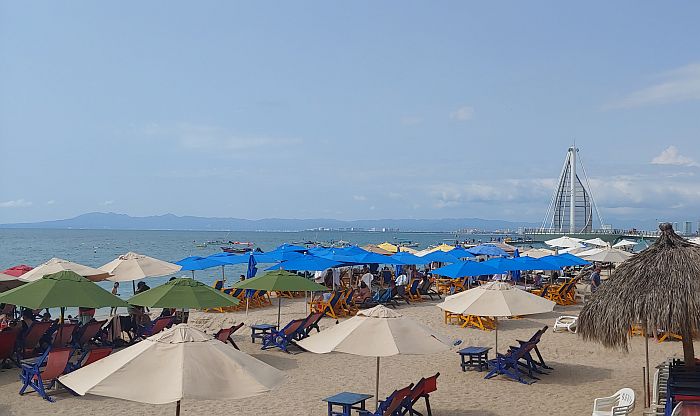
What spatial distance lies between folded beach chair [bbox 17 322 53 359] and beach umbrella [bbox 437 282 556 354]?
21.5ft

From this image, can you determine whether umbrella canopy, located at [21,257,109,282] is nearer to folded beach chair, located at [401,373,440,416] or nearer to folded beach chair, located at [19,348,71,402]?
folded beach chair, located at [19,348,71,402]

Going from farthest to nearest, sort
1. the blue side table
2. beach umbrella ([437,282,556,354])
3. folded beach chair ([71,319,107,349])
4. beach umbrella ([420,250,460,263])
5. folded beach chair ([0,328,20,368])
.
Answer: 1. beach umbrella ([420,250,460,263])
2. folded beach chair ([71,319,107,349])
3. folded beach chair ([0,328,20,368])
4. beach umbrella ([437,282,556,354])
5. the blue side table

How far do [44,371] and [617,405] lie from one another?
7.31m

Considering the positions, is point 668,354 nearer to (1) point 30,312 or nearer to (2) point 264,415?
(2) point 264,415

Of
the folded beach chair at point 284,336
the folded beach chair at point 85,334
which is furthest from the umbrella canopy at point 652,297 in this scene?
the folded beach chair at point 85,334

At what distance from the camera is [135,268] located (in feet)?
47.8

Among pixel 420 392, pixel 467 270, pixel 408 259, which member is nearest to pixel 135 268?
pixel 467 270

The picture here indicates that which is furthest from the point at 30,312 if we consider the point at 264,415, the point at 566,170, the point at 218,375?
the point at 566,170

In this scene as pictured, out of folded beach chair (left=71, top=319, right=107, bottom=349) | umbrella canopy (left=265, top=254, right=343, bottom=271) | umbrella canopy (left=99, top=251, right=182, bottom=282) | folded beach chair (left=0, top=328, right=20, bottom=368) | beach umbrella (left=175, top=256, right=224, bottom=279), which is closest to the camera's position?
folded beach chair (left=0, top=328, right=20, bottom=368)

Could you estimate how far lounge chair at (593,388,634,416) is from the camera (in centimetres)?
684

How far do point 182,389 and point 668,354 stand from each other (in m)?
9.80

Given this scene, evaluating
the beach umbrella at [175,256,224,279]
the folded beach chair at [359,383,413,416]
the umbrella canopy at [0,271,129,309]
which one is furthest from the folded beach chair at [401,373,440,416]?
the beach umbrella at [175,256,224,279]

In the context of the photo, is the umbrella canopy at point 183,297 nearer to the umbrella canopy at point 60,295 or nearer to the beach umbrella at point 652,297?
the umbrella canopy at point 60,295

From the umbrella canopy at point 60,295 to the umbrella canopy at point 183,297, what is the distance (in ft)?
1.56
